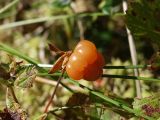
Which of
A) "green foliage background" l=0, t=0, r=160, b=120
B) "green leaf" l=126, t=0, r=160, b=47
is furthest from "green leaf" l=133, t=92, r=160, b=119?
"green leaf" l=126, t=0, r=160, b=47

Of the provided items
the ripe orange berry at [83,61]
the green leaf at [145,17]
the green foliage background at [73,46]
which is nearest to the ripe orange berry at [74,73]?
the ripe orange berry at [83,61]

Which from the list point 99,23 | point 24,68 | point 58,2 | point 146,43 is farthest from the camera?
point 99,23

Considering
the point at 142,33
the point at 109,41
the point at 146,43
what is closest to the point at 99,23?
the point at 109,41

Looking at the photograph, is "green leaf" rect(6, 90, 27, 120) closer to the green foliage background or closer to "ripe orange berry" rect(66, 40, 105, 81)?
the green foliage background

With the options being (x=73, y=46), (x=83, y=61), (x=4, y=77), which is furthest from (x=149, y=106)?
(x=73, y=46)

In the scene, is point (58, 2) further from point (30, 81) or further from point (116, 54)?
point (30, 81)
